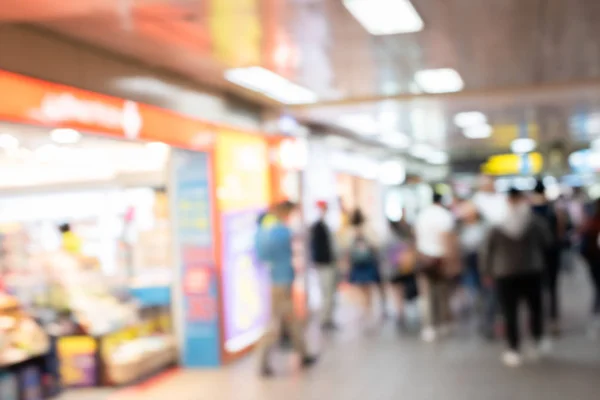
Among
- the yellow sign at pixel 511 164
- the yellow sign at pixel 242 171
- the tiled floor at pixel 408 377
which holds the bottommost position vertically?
the tiled floor at pixel 408 377

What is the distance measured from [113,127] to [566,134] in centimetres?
1332

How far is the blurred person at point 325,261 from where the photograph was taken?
28.8ft

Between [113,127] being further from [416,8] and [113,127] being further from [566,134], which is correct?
[566,134]

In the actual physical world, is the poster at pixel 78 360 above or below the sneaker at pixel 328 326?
above

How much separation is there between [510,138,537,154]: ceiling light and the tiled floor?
1038cm

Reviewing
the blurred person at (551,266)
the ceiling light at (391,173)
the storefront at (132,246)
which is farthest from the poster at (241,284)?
the ceiling light at (391,173)

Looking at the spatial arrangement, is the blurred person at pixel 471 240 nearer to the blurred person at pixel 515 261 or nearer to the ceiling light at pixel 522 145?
the blurred person at pixel 515 261

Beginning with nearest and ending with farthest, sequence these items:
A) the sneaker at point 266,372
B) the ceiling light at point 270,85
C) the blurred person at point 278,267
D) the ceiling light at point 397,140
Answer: the blurred person at point 278,267
the sneaker at point 266,372
the ceiling light at point 270,85
the ceiling light at point 397,140

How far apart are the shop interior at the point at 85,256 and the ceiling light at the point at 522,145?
11.9 metres

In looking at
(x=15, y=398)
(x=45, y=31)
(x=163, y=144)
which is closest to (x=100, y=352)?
(x=15, y=398)

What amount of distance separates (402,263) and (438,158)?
1617 centimetres

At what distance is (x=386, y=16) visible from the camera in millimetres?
5062

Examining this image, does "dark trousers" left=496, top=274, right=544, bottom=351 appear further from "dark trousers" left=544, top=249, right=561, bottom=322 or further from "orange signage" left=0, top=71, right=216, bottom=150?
"orange signage" left=0, top=71, right=216, bottom=150

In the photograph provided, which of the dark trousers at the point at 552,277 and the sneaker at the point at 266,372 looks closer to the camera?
the sneaker at the point at 266,372
